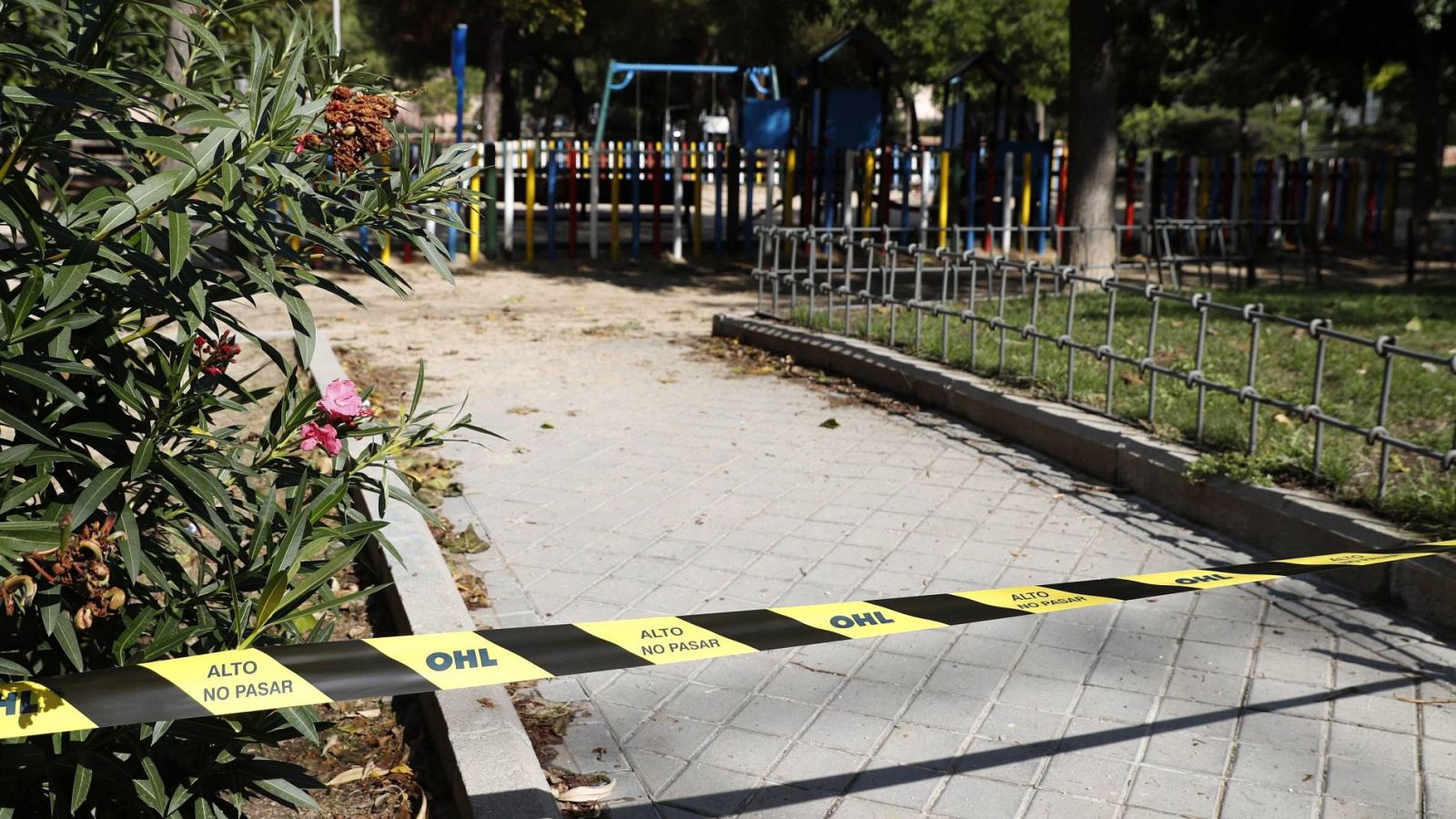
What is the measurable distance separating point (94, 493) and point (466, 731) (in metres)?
1.59

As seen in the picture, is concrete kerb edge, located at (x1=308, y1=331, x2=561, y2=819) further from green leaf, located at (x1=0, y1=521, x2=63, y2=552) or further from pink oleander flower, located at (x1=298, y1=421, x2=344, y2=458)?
green leaf, located at (x1=0, y1=521, x2=63, y2=552)

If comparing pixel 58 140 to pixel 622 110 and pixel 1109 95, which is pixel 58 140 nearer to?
pixel 1109 95

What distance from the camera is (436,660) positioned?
8.69 feet

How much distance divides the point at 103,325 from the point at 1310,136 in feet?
217

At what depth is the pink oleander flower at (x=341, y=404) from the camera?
2773 millimetres

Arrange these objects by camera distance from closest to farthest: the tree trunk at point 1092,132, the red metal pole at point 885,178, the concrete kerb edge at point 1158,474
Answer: the concrete kerb edge at point 1158,474 < the tree trunk at point 1092,132 < the red metal pole at point 885,178

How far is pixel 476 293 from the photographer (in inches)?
571

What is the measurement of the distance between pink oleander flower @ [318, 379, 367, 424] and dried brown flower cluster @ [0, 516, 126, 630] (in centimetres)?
48

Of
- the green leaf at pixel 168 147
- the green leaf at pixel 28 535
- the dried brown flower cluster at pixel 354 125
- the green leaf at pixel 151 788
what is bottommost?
the green leaf at pixel 151 788

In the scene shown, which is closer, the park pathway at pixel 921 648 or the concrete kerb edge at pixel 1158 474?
the park pathway at pixel 921 648

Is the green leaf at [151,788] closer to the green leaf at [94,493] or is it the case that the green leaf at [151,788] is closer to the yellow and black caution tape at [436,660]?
the yellow and black caution tape at [436,660]

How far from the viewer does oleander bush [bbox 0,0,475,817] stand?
7.61 ft

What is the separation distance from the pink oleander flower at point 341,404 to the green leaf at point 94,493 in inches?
18.4

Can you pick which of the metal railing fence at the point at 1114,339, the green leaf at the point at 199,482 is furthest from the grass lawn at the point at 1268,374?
the green leaf at the point at 199,482
